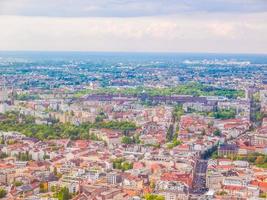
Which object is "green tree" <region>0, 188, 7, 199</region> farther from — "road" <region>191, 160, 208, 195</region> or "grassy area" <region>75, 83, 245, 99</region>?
"grassy area" <region>75, 83, 245, 99</region>

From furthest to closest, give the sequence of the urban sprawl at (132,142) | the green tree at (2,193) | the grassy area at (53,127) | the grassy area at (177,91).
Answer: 1. the grassy area at (177,91)
2. the grassy area at (53,127)
3. the urban sprawl at (132,142)
4. the green tree at (2,193)

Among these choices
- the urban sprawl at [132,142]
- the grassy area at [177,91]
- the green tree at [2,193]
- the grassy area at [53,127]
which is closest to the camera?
the green tree at [2,193]

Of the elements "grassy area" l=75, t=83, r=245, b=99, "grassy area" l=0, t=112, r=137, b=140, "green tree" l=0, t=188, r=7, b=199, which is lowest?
Answer: "grassy area" l=75, t=83, r=245, b=99

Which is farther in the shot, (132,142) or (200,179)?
(132,142)

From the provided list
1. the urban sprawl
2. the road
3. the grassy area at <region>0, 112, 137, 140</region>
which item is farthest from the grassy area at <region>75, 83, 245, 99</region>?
the road

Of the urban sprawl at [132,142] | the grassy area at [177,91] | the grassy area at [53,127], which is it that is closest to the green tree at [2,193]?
the urban sprawl at [132,142]

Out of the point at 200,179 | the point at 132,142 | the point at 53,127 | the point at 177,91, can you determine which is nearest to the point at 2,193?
the point at 200,179

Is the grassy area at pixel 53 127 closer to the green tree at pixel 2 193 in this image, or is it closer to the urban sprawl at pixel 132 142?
the urban sprawl at pixel 132 142

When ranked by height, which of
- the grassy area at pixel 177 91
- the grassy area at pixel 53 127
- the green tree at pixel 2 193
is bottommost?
the grassy area at pixel 177 91

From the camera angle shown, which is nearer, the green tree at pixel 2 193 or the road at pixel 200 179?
the green tree at pixel 2 193

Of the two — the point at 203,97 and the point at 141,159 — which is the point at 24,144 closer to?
the point at 141,159

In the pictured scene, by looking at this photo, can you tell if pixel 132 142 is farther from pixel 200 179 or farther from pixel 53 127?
pixel 200 179

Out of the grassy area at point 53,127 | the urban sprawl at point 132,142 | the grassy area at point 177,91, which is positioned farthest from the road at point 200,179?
the grassy area at point 177,91

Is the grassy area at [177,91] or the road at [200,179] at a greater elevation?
the road at [200,179]
